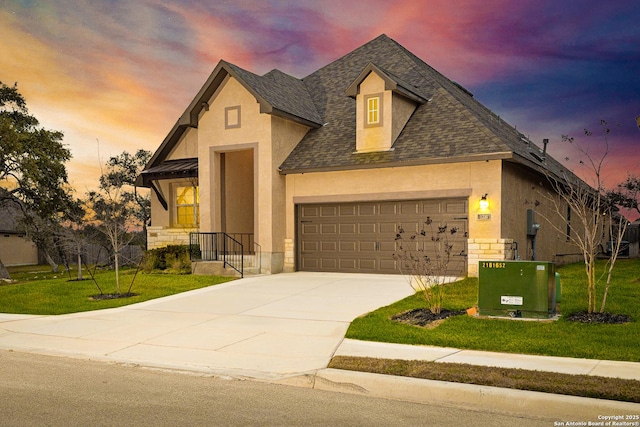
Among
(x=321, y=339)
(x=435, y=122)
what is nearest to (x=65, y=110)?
(x=435, y=122)

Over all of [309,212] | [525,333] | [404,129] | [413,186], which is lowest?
[525,333]

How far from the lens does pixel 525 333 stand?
8992 mm

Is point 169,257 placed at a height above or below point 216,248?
below

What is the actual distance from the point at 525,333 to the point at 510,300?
1168 mm

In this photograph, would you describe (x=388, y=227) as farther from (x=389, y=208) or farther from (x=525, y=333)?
(x=525, y=333)

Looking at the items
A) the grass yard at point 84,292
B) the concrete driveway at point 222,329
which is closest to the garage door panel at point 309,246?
the grass yard at point 84,292

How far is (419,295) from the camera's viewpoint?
13.2 m

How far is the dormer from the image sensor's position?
18.5 metres

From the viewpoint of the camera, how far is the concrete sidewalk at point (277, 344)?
20.2 feet

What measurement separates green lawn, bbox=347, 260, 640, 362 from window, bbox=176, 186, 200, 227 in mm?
13429

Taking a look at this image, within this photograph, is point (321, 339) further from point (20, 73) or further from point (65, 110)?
point (20, 73)

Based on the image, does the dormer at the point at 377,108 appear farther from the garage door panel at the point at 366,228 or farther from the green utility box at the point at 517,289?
the green utility box at the point at 517,289

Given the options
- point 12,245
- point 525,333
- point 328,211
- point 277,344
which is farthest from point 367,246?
point 12,245

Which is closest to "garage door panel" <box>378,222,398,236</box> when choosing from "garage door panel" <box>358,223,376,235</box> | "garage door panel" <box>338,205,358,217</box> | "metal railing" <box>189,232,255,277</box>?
"garage door panel" <box>358,223,376,235</box>
